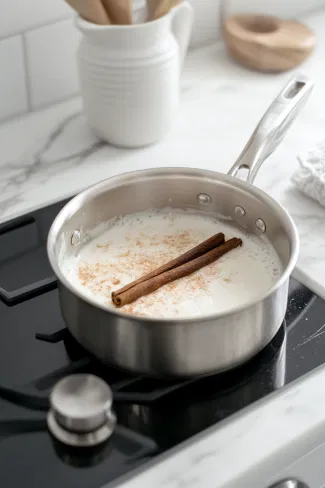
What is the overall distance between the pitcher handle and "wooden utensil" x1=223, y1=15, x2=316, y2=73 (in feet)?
0.56

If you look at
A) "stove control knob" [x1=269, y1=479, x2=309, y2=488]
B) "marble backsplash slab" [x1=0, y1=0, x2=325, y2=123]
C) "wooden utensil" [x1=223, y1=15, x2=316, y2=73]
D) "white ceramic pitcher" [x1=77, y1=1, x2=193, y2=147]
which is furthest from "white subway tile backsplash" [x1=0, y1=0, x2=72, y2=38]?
"stove control knob" [x1=269, y1=479, x2=309, y2=488]

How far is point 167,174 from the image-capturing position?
3.25ft

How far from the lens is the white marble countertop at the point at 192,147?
1.11 meters

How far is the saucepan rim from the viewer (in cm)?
77

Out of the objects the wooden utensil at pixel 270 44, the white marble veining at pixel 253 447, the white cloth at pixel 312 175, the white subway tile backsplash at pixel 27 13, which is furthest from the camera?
the wooden utensil at pixel 270 44

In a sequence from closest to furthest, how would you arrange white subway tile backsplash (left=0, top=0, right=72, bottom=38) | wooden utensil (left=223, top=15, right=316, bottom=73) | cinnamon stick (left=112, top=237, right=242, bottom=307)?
cinnamon stick (left=112, top=237, right=242, bottom=307)
white subway tile backsplash (left=0, top=0, right=72, bottom=38)
wooden utensil (left=223, top=15, right=316, bottom=73)

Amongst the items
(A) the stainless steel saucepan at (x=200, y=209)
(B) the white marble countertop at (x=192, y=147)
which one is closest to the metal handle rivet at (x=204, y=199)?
(A) the stainless steel saucepan at (x=200, y=209)

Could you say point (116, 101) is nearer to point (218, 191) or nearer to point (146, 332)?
point (218, 191)

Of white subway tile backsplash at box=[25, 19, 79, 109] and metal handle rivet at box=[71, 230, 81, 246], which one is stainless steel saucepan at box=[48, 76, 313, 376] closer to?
metal handle rivet at box=[71, 230, 81, 246]

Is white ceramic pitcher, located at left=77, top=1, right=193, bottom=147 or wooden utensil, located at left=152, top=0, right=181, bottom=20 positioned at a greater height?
wooden utensil, located at left=152, top=0, right=181, bottom=20

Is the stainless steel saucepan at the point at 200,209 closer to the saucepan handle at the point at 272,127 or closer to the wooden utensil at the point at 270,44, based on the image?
the saucepan handle at the point at 272,127

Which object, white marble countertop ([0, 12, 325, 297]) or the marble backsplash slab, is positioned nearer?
white marble countertop ([0, 12, 325, 297])

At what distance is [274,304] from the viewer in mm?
821

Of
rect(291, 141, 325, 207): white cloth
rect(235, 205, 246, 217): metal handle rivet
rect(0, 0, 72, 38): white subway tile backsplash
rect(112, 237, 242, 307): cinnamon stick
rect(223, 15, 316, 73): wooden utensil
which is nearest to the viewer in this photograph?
rect(112, 237, 242, 307): cinnamon stick
